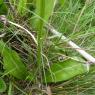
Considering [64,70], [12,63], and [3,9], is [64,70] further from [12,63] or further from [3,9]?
[3,9]

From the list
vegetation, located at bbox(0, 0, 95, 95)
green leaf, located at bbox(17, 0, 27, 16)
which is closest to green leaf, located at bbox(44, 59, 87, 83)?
vegetation, located at bbox(0, 0, 95, 95)

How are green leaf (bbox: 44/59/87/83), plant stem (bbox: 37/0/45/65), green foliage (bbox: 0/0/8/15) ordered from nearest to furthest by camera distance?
plant stem (bbox: 37/0/45/65), green leaf (bbox: 44/59/87/83), green foliage (bbox: 0/0/8/15)

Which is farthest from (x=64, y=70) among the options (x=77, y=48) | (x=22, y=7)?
(x=22, y=7)

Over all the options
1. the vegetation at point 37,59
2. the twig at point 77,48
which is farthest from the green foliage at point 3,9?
the twig at point 77,48

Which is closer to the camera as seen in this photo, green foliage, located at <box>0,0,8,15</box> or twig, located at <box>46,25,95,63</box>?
twig, located at <box>46,25,95,63</box>

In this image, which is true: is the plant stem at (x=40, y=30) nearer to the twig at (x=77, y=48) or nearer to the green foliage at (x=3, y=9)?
the twig at (x=77, y=48)

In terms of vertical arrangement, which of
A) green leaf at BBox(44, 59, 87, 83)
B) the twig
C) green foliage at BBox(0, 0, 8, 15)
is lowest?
green leaf at BBox(44, 59, 87, 83)

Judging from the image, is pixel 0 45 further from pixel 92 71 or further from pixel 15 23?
pixel 92 71

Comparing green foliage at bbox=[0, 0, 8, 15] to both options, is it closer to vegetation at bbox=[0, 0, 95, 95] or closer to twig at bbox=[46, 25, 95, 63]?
vegetation at bbox=[0, 0, 95, 95]
